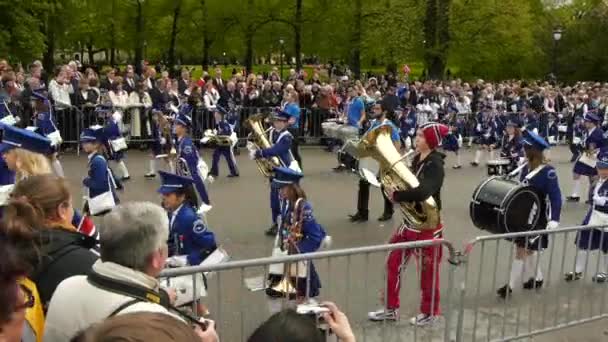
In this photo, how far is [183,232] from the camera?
17.1 feet

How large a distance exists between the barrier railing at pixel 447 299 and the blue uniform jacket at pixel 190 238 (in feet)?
0.99

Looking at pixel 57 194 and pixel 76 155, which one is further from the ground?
pixel 57 194

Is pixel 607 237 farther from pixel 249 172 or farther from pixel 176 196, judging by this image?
pixel 249 172

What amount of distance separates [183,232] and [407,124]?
12.7 meters

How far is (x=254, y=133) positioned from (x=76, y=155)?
7084mm

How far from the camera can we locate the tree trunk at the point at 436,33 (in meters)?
31.3

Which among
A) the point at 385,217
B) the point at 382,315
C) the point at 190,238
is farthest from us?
the point at 385,217

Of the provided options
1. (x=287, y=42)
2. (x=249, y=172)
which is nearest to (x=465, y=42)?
(x=287, y=42)

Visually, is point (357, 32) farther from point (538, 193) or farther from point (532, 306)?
point (532, 306)

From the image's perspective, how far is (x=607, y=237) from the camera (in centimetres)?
712

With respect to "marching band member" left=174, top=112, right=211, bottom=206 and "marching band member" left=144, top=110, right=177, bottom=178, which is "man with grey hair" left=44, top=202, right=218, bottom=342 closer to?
"marching band member" left=174, top=112, right=211, bottom=206

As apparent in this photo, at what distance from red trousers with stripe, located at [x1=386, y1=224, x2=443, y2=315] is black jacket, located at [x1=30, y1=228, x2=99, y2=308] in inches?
111

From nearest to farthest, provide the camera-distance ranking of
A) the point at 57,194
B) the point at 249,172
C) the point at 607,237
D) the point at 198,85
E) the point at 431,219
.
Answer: the point at 57,194, the point at 431,219, the point at 607,237, the point at 249,172, the point at 198,85

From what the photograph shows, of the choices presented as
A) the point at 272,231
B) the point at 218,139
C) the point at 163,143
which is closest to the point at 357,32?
the point at 218,139
